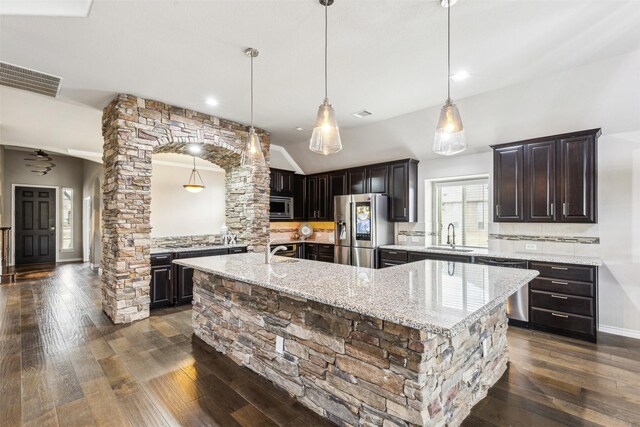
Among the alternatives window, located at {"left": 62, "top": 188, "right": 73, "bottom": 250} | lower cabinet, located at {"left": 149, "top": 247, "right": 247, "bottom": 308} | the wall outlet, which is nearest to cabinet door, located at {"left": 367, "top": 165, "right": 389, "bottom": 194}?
lower cabinet, located at {"left": 149, "top": 247, "right": 247, "bottom": 308}

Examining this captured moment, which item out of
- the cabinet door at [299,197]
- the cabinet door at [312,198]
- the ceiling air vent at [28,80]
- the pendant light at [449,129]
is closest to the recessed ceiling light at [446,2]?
the pendant light at [449,129]

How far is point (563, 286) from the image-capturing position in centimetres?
354

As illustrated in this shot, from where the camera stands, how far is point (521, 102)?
373cm

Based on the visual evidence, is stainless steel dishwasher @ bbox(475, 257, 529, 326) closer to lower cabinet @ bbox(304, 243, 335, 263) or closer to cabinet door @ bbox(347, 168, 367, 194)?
cabinet door @ bbox(347, 168, 367, 194)

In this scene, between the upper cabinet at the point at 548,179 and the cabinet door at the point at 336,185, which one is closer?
the upper cabinet at the point at 548,179

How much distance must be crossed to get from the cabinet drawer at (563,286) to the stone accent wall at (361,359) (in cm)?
140

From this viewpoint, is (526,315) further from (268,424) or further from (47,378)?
(47,378)

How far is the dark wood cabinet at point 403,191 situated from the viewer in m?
5.37

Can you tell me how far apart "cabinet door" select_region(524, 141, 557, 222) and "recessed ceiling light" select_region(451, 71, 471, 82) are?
4.82ft

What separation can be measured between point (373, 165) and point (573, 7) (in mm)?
3728

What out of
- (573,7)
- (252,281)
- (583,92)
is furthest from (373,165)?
(252,281)

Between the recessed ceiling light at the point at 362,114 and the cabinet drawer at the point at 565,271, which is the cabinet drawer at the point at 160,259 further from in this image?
the cabinet drawer at the point at 565,271

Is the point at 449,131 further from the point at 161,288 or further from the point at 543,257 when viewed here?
the point at 161,288

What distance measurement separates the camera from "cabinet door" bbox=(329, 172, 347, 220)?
630 centimetres
